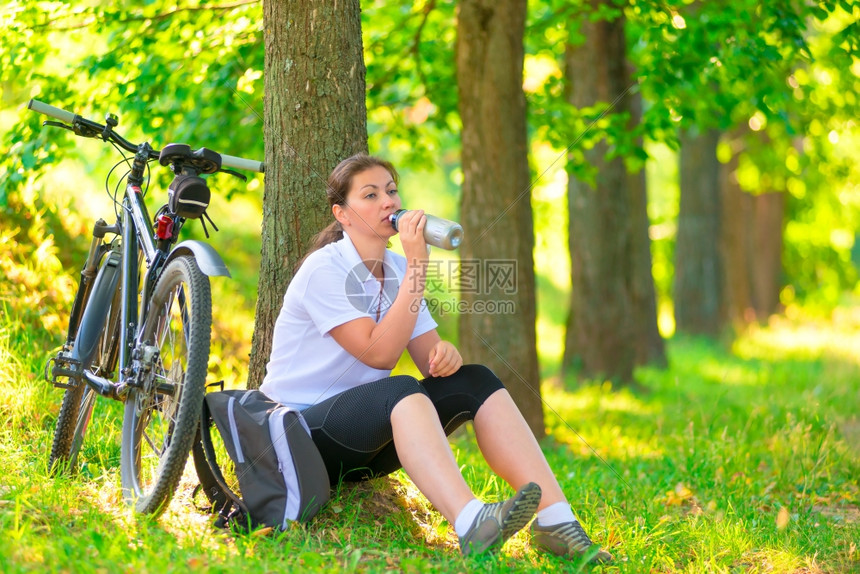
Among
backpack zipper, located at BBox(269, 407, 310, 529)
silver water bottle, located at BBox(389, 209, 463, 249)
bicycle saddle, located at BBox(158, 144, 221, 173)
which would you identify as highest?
bicycle saddle, located at BBox(158, 144, 221, 173)

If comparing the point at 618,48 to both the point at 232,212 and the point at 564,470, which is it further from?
the point at 232,212

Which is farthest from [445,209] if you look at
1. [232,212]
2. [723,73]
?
[723,73]

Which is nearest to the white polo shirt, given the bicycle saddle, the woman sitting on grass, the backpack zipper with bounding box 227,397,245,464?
the woman sitting on grass

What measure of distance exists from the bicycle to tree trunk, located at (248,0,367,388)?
7.2 inches

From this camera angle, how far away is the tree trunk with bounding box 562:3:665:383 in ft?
25.6

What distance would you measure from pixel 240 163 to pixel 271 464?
4.09 feet

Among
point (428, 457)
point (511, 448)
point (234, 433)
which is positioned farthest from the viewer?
point (511, 448)

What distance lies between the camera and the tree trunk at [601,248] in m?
7.80

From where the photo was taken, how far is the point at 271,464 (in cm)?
284

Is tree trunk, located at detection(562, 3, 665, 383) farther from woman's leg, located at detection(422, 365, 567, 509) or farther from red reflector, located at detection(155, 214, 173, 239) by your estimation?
red reflector, located at detection(155, 214, 173, 239)

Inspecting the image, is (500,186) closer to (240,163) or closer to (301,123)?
(301,123)

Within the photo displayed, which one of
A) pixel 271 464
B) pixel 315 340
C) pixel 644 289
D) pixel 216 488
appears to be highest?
pixel 644 289

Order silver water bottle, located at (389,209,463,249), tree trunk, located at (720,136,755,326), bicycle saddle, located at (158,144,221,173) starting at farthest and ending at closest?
tree trunk, located at (720,136,755,326) → bicycle saddle, located at (158,144,221,173) → silver water bottle, located at (389,209,463,249)

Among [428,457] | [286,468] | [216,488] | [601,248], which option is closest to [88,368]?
[216,488]
